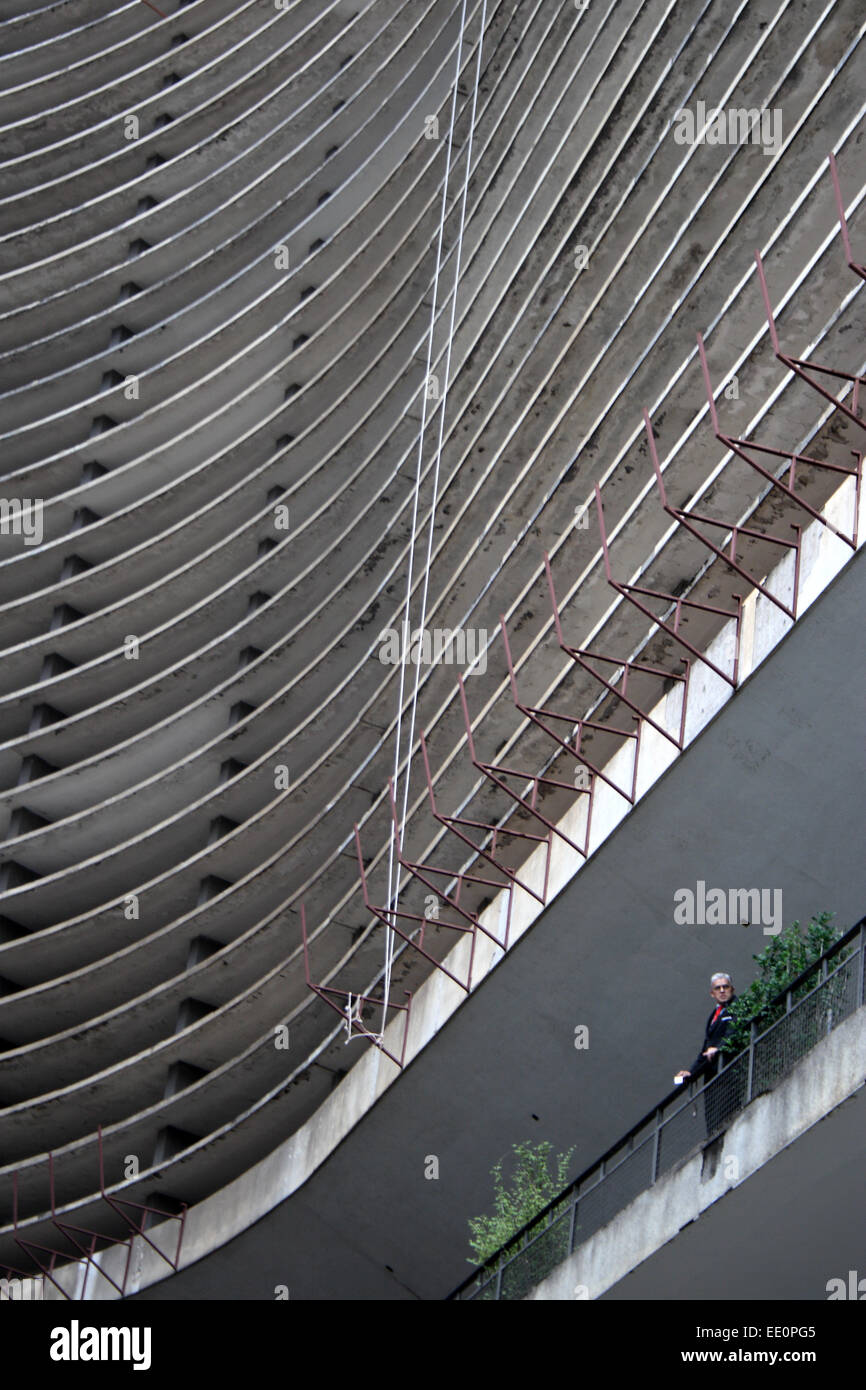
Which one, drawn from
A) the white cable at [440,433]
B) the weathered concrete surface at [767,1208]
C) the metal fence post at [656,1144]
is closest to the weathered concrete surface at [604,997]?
the white cable at [440,433]

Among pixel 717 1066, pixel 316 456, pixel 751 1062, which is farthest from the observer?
pixel 316 456

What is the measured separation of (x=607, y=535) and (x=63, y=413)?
13728 millimetres

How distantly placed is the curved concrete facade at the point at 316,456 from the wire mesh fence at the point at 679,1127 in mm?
2455

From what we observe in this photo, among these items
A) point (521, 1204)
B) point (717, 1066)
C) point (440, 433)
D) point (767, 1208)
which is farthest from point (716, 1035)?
point (440, 433)

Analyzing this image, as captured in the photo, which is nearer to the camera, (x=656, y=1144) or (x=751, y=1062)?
(x=751, y=1062)

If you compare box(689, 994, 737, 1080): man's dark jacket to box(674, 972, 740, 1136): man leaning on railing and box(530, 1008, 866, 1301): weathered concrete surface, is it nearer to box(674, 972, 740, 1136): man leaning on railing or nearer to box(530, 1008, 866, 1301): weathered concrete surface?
box(674, 972, 740, 1136): man leaning on railing

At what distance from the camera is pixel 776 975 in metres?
12.0

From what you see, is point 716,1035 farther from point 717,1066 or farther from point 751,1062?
point 751,1062

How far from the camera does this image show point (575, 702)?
15258 mm

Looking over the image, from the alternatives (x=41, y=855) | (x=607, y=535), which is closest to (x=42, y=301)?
(x=41, y=855)

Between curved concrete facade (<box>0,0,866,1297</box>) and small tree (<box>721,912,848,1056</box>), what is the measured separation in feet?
5.19

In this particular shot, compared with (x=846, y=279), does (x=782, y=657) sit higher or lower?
lower

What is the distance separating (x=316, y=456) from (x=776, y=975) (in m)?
13.6
